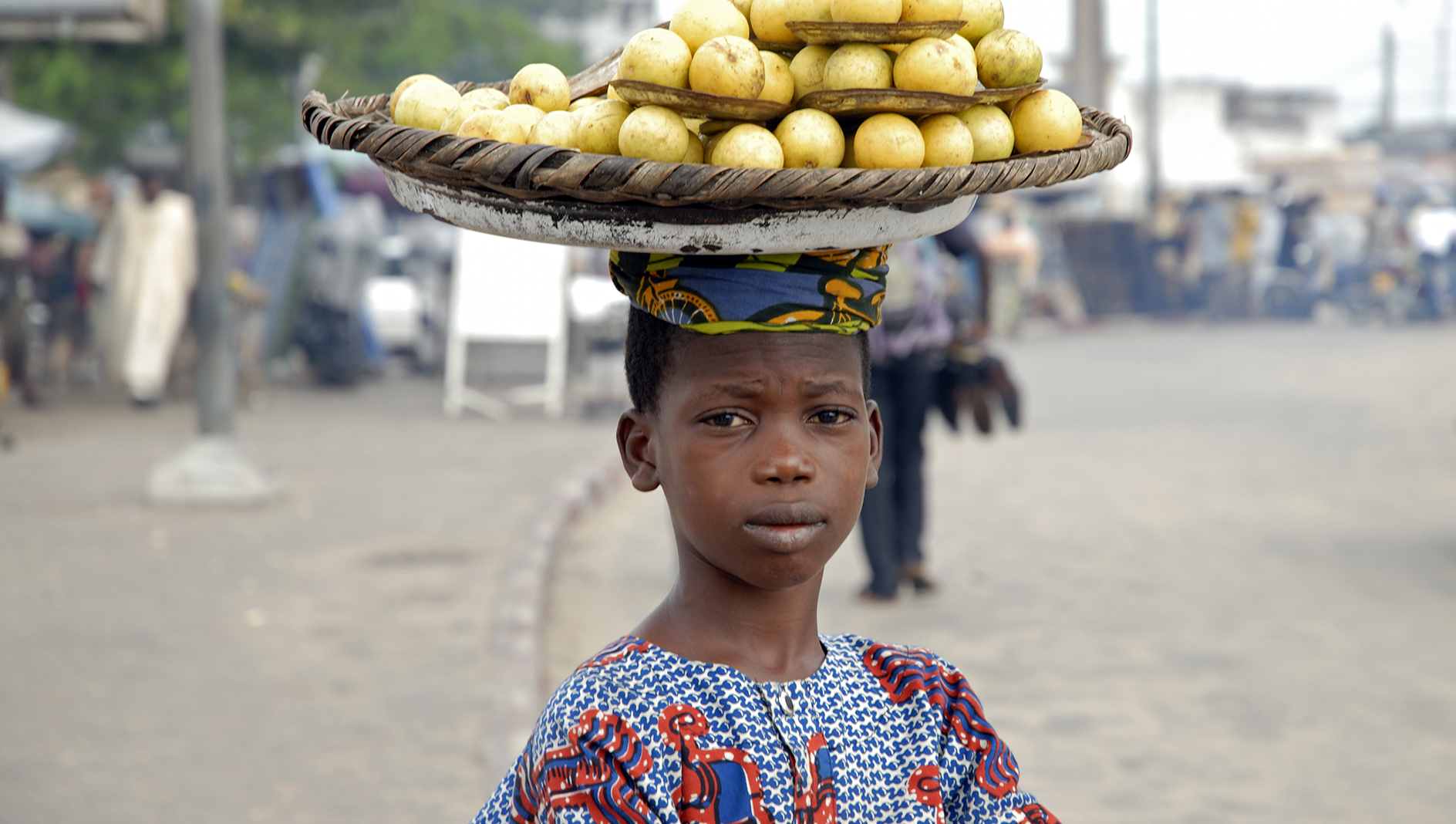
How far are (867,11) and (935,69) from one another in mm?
92

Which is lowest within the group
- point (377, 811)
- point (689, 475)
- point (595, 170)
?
point (377, 811)

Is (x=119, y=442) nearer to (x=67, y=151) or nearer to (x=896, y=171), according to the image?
(x=67, y=151)

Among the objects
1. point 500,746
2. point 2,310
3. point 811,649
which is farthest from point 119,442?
point 811,649

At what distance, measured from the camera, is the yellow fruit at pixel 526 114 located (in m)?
1.60

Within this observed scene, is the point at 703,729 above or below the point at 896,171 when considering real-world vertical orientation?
below

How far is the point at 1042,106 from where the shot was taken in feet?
5.33

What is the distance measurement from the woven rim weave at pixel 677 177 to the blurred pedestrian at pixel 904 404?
4.40m

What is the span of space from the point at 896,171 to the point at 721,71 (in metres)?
0.21

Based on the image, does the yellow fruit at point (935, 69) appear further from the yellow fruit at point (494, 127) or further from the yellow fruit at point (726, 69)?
the yellow fruit at point (494, 127)

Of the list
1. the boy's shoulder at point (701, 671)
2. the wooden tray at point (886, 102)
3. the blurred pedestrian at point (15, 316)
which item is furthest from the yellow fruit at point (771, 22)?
the blurred pedestrian at point (15, 316)

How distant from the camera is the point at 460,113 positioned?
1.64 meters

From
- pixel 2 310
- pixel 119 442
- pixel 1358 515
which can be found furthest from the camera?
pixel 2 310

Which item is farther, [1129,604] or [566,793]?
[1129,604]

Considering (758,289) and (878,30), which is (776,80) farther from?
(758,289)
